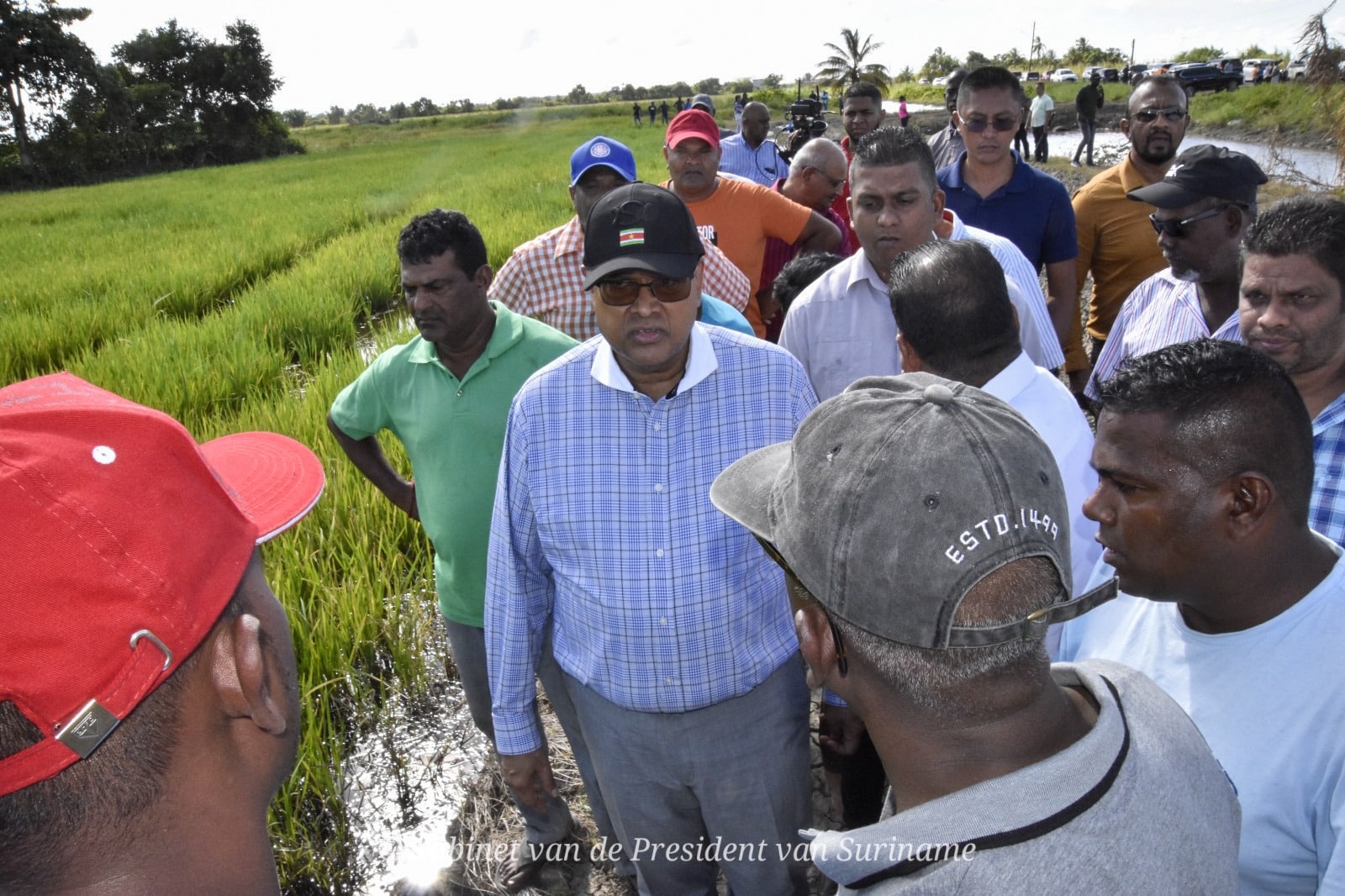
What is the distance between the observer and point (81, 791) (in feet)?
2.73

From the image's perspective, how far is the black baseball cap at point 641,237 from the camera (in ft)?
6.31

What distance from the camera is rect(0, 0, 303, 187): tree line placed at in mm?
32344

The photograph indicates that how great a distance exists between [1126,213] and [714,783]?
3092mm

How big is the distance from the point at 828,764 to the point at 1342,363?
157 cm

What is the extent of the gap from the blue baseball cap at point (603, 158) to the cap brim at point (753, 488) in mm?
2290

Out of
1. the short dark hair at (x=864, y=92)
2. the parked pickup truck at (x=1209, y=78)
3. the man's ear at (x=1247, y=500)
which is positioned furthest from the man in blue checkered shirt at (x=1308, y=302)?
the parked pickup truck at (x=1209, y=78)

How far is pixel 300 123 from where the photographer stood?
98.2 meters

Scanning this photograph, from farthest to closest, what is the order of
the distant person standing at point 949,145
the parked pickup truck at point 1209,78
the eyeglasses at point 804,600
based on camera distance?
the parked pickup truck at point 1209,78 < the distant person standing at point 949,145 < the eyeglasses at point 804,600

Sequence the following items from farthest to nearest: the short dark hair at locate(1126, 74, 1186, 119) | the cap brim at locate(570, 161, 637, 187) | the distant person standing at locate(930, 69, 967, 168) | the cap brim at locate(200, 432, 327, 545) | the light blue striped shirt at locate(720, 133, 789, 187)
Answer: the light blue striped shirt at locate(720, 133, 789, 187)
the distant person standing at locate(930, 69, 967, 168)
the short dark hair at locate(1126, 74, 1186, 119)
the cap brim at locate(570, 161, 637, 187)
the cap brim at locate(200, 432, 327, 545)

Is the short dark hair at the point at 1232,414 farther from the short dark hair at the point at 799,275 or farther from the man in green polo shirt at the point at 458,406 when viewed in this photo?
the short dark hair at the point at 799,275

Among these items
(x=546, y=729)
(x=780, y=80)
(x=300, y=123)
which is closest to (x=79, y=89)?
(x=546, y=729)

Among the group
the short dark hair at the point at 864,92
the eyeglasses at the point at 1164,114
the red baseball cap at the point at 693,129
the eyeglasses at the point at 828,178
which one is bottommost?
the eyeglasses at the point at 828,178

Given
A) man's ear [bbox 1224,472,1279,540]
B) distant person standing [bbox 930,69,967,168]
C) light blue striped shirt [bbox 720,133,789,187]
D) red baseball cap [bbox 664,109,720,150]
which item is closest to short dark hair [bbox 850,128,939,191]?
red baseball cap [bbox 664,109,720,150]

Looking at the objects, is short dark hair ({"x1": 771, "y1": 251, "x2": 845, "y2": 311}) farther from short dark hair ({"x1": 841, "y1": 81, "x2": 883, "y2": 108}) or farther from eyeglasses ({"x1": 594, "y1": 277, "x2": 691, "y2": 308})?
short dark hair ({"x1": 841, "y1": 81, "x2": 883, "y2": 108})
